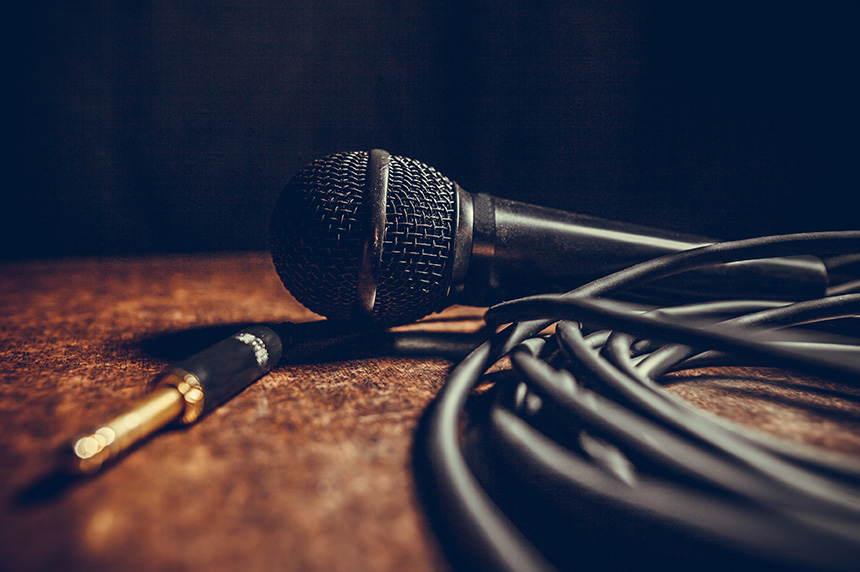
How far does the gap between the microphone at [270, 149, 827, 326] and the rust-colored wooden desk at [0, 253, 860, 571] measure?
0.26 ft

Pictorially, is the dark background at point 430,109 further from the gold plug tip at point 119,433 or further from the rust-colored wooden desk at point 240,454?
the gold plug tip at point 119,433

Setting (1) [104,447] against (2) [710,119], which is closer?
(1) [104,447]

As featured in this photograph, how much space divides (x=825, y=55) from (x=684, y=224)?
0.38 meters

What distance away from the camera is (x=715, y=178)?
35.9 inches

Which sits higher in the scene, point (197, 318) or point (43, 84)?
point (43, 84)

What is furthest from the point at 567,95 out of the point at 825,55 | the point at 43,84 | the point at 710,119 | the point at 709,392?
the point at 43,84

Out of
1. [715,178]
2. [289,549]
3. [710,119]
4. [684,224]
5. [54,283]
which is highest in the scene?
[710,119]

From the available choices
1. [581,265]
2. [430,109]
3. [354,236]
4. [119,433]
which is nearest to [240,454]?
[119,433]

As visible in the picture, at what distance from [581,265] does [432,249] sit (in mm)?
196

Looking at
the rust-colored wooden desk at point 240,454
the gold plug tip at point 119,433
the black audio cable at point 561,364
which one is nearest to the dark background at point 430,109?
the black audio cable at point 561,364

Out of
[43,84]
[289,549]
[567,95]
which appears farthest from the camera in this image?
[43,84]

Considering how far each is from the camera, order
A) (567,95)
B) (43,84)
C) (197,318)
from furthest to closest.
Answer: (43,84)
(567,95)
(197,318)

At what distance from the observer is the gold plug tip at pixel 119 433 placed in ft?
0.72

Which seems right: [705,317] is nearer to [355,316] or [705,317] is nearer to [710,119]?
[355,316]
